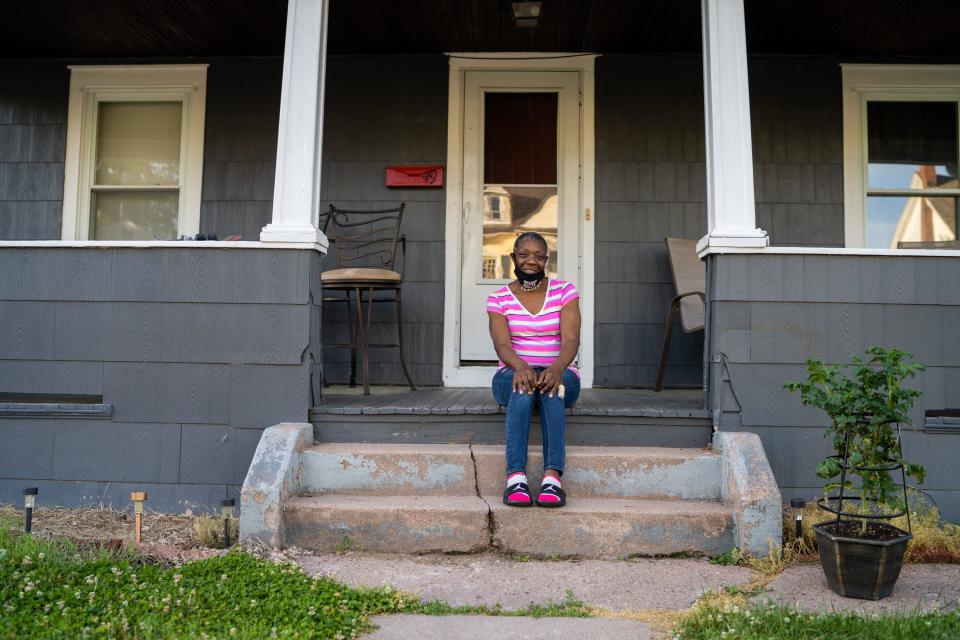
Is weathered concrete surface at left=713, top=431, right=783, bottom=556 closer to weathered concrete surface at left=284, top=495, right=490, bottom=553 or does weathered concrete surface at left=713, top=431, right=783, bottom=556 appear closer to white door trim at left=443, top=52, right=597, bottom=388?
weathered concrete surface at left=284, top=495, right=490, bottom=553

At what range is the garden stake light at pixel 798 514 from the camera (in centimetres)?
291

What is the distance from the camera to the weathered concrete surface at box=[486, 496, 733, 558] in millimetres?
2875

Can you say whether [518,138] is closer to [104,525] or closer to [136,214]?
[136,214]

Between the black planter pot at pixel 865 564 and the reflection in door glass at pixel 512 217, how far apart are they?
9.00 ft

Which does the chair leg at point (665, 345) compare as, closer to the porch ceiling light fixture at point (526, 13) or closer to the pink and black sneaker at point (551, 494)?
the pink and black sneaker at point (551, 494)

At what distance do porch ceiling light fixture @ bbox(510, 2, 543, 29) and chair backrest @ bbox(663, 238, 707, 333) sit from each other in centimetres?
155

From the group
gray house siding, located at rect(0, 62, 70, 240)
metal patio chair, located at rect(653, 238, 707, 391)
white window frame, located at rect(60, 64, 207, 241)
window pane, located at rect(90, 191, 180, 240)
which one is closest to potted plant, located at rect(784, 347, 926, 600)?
metal patio chair, located at rect(653, 238, 707, 391)

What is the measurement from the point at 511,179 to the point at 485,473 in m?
2.33

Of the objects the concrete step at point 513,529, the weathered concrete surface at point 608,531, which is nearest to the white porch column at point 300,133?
the concrete step at point 513,529

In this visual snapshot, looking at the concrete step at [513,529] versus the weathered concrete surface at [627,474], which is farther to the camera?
the weathered concrete surface at [627,474]

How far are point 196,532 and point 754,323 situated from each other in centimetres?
256

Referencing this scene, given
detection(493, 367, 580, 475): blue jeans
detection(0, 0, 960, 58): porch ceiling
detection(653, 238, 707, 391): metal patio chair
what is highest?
detection(0, 0, 960, 58): porch ceiling

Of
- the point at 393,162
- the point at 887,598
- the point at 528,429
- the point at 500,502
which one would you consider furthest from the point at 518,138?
the point at 887,598

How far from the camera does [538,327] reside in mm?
3254
